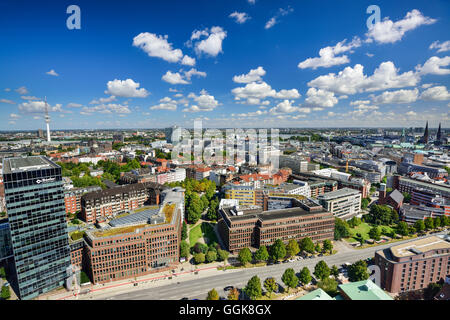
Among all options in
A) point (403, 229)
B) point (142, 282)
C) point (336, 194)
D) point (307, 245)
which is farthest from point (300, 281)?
point (336, 194)

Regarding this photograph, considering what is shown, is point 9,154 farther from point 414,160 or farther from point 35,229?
→ point 414,160

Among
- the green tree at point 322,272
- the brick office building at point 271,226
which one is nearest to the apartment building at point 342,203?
the brick office building at point 271,226

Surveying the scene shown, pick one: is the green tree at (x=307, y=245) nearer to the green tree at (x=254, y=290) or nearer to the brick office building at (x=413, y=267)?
the brick office building at (x=413, y=267)

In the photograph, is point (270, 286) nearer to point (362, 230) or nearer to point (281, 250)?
point (281, 250)

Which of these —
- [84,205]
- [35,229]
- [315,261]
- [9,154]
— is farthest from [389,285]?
[9,154]

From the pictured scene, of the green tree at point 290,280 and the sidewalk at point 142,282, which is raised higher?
the green tree at point 290,280
